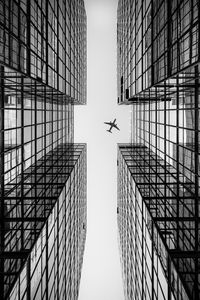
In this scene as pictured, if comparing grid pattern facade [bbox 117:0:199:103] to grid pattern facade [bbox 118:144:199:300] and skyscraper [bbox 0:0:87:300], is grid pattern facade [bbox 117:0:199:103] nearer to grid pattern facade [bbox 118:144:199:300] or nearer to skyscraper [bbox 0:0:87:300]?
grid pattern facade [bbox 118:144:199:300]

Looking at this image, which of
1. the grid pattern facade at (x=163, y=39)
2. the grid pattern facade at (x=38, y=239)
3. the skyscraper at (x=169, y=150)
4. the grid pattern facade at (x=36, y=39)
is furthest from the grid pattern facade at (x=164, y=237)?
the grid pattern facade at (x=36, y=39)

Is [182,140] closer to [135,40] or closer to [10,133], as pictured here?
[10,133]

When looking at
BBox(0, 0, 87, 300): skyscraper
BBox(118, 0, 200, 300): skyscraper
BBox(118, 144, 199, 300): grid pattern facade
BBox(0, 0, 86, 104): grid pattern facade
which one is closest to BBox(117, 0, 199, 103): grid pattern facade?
BBox(118, 0, 200, 300): skyscraper

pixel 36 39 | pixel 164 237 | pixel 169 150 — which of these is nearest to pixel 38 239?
pixel 164 237

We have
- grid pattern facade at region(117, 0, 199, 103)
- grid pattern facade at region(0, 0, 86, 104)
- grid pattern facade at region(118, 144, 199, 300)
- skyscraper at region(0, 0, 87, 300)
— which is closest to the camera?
grid pattern facade at region(118, 144, 199, 300)

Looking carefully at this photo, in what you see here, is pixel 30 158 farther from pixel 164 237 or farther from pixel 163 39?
pixel 163 39

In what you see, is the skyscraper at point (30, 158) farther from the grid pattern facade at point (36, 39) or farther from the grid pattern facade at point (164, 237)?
the grid pattern facade at point (164, 237)

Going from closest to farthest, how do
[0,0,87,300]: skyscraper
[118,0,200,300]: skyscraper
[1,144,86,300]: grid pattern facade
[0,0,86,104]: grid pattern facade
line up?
[1,144,86,300]: grid pattern facade → [118,0,200,300]: skyscraper → [0,0,87,300]: skyscraper → [0,0,86,104]: grid pattern facade
